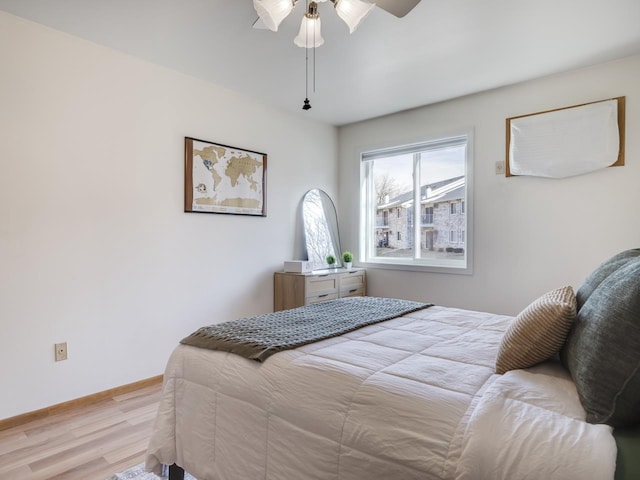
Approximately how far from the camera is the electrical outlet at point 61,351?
8.13ft

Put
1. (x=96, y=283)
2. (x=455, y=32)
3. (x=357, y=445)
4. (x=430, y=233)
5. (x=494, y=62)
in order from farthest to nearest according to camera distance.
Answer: (x=430, y=233), (x=494, y=62), (x=96, y=283), (x=455, y=32), (x=357, y=445)

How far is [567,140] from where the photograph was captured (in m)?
3.00

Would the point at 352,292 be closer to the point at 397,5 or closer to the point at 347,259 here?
the point at 347,259

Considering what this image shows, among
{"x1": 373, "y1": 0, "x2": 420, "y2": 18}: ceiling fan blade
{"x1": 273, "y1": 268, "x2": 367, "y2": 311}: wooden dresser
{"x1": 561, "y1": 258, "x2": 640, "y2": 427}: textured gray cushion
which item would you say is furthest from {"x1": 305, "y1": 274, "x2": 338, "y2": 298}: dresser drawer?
{"x1": 561, "y1": 258, "x2": 640, "y2": 427}: textured gray cushion

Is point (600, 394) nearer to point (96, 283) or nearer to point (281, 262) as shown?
point (96, 283)

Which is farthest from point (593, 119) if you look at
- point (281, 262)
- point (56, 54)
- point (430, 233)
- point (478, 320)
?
point (56, 54)

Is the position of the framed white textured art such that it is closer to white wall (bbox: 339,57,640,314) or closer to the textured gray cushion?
white wall (bbox: 339,57,640,314)

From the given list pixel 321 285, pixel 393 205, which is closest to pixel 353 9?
pixel 321 285

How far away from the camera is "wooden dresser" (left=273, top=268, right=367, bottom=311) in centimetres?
362

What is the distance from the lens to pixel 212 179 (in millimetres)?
3311

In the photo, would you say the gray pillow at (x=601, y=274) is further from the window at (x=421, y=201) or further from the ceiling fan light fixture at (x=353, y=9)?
the window at (x=421, y=201)

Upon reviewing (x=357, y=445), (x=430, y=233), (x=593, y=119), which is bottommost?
(x=357, y=445)

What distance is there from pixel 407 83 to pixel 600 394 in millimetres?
2916

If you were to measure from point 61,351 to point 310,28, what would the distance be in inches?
99.3
